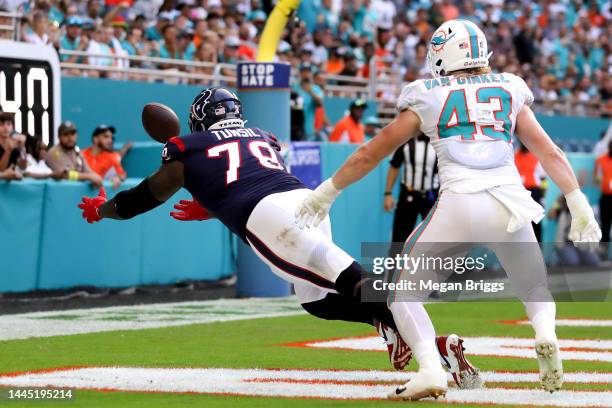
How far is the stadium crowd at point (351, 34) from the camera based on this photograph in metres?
16.4

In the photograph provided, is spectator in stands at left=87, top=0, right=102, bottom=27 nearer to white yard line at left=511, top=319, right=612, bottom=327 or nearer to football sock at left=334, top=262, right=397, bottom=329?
white yard line at left=511, top=319, right=612, bottom=327

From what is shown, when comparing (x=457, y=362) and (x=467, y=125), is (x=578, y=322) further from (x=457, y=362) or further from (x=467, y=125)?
(x=467, y=125)

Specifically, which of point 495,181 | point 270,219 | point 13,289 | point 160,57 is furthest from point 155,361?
point 160,57

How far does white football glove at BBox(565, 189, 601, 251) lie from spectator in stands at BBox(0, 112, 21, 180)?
729cm

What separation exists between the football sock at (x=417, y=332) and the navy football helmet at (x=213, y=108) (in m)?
1.61

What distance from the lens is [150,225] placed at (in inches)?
548

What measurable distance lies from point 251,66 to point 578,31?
17437 millimetres

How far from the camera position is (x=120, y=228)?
13555 mm

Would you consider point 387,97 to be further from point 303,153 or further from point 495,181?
point 495,181

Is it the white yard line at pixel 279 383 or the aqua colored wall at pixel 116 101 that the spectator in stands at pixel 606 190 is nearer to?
the aqua colored wall at pixel 116 101

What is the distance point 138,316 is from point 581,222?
5693 millimetres

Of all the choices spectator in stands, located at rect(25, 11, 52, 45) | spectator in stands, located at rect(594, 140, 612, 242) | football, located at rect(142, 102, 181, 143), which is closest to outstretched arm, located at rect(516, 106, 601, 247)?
football, located at rect(142, 102, 181, 143)

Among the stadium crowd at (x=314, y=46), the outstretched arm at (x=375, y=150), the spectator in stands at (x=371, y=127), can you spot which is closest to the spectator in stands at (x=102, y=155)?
the stadium crowd at (x=314, y=46)

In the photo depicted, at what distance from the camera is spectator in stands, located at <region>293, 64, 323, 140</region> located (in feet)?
58.9
